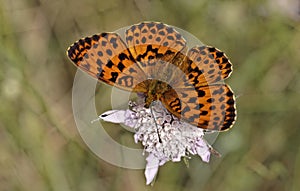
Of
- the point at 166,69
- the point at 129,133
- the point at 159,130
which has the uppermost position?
the point at 166,69

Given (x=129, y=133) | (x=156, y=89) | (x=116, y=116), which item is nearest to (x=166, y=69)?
(x=156, y=89)

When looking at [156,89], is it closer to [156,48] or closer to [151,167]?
[156,48]

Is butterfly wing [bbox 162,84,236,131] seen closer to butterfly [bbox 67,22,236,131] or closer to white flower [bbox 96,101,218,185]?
butterfly [bbox 67,22,236,131]

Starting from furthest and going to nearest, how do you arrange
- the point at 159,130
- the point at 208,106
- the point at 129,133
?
1. the point at 129,133
2. the point at 159,130
3. the point at 208,106

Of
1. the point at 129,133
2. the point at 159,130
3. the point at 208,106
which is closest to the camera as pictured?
the point at 208,106

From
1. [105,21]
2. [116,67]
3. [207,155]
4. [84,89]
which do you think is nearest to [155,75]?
[116,67]

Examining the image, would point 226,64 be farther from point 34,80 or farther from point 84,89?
point 34,80

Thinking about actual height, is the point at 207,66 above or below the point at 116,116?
above
